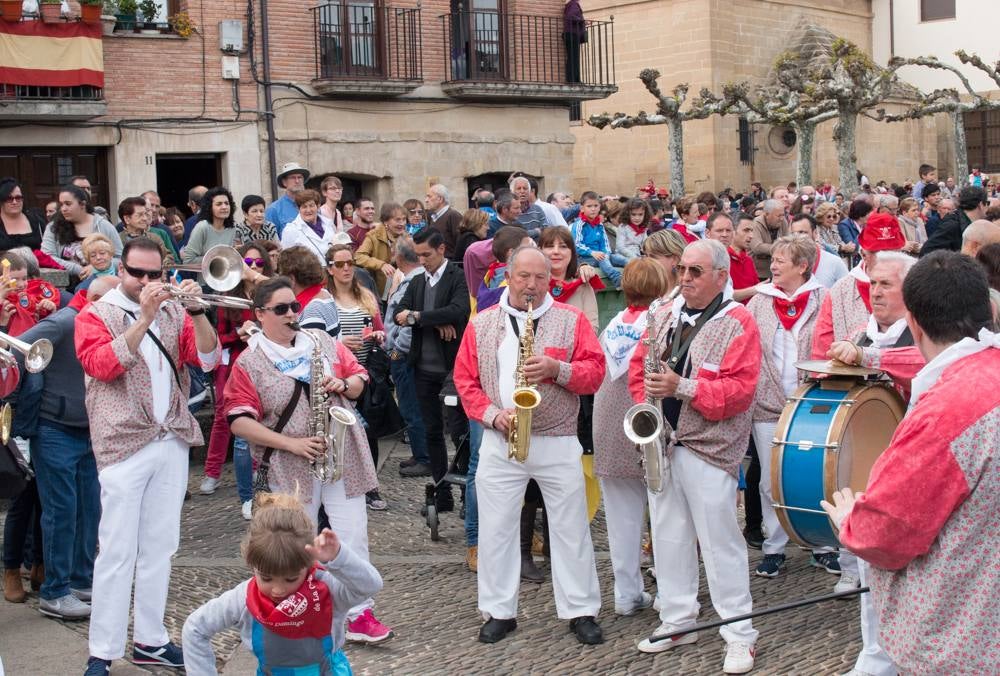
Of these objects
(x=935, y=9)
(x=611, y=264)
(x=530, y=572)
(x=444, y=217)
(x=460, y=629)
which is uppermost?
(x=935, y=9)

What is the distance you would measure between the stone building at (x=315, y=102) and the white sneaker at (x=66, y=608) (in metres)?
11.2

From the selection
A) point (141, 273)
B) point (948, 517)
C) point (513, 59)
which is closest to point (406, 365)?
point (141, 273)

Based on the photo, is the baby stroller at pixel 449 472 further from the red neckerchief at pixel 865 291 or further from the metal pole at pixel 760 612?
the red neckerchief at pixel 865 291

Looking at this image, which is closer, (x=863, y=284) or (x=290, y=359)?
(x=290, y=359)

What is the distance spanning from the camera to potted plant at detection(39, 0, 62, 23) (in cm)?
1662

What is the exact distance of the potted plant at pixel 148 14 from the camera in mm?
18297

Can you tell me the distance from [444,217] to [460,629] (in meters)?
6.24

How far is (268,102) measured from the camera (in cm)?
1958

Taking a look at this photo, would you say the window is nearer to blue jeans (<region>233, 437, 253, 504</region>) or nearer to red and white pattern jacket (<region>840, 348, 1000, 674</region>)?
blue jeans (<region>233, 437, 253, 504</region>)

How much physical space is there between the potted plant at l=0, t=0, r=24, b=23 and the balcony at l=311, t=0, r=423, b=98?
15.8 ft

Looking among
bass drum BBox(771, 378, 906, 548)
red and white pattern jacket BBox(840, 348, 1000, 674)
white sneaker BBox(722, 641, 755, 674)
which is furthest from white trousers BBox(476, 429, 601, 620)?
red and white pattern jacket BBox(840, 348, 1000, 674)

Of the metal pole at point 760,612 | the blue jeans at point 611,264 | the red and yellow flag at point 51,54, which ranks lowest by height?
the metal pole at point 760,612

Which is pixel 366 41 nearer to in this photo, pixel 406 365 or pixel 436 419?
pixel 406 365

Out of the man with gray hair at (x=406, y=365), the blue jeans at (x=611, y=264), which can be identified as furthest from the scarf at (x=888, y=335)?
the blue jeans at (x=611, y=264)
